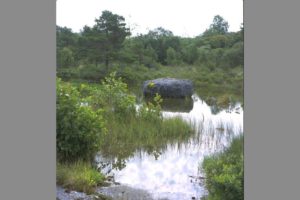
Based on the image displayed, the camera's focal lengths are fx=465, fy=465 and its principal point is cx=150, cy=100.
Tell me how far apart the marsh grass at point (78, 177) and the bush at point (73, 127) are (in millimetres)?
268

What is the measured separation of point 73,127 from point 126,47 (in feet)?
39.3

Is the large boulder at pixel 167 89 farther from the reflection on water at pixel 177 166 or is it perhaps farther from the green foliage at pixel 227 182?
the green foliage at pixel 227 182

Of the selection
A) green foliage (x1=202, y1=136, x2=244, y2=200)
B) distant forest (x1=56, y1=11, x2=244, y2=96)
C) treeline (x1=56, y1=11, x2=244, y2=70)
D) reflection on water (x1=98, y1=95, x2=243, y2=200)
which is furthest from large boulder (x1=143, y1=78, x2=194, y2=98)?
green foliage (x1=202, y1=136, x2=244, y2=200)

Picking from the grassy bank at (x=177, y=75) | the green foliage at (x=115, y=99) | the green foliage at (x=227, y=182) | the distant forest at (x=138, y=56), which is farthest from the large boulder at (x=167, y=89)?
the green foliage at (x=227, y=182)

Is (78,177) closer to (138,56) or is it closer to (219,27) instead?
(219,27)

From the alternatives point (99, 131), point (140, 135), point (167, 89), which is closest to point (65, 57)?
point (167, 89)

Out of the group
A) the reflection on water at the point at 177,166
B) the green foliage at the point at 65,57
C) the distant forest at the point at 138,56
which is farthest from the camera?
the distant forest at the point at 138,56

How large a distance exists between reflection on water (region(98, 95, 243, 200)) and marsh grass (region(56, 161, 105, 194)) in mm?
376

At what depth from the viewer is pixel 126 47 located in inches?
699

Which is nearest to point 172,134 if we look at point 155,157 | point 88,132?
point 155,157

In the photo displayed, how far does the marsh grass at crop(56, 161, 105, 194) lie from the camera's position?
524cm

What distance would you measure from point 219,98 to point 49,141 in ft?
36.7

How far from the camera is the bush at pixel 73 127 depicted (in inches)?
234

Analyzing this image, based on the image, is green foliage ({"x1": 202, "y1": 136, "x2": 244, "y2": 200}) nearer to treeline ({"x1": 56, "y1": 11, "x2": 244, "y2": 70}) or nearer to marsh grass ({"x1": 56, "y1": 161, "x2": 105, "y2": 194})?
marsh grass ({"x1": 56, "y1": 161, "x2": 105, "y2": 194})
